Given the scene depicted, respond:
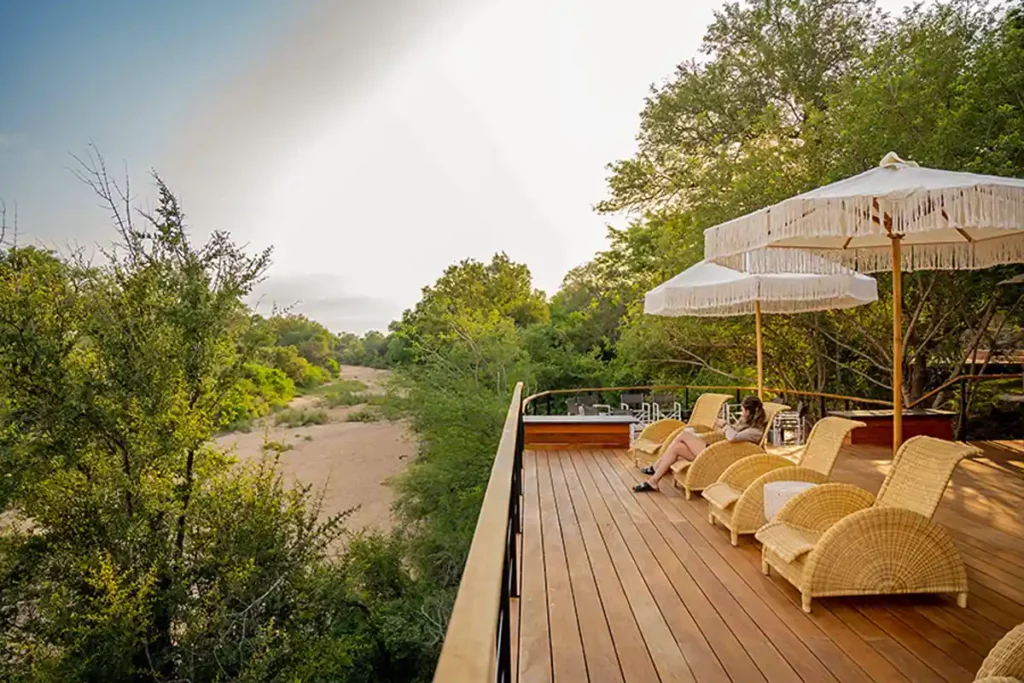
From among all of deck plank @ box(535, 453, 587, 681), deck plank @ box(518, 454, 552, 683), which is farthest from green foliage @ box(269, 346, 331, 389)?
deck plank @ box(535, 453, 587, 681)

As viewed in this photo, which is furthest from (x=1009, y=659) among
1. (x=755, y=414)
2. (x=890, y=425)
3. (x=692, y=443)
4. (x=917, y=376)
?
(x=917, y=376)

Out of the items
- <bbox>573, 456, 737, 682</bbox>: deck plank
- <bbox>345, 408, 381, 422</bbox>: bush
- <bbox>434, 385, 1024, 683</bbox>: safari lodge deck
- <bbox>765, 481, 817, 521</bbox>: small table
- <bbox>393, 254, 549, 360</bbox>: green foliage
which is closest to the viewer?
<bbox>434, 385, 1024, 683</bbox>: safari lodge deck

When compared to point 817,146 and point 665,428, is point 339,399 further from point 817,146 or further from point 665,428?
point 665,428

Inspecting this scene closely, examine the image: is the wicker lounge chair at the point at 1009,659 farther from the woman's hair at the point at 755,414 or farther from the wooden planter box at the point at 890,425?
the wooden planter box at the point at 890,425

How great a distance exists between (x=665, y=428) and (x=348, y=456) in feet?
96.3

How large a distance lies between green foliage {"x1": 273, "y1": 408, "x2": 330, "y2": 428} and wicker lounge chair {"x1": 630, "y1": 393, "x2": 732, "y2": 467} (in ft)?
116

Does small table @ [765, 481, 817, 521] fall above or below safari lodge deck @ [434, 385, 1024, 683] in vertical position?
above

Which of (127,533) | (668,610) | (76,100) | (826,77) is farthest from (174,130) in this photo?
(668,610)

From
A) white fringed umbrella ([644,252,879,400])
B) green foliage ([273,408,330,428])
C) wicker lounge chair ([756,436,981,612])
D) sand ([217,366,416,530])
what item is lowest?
sand ([217,366,416,530])

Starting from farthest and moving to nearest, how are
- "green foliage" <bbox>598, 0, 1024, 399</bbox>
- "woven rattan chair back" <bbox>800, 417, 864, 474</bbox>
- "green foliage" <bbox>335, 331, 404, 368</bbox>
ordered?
"green foliage" <bbox>335, 331, 404, 368</bbox> → "green foliage" <bbox>598, 0, 1024, 399</bbox> → "woven rattan chair back" <bbox>800, 417, 864, 474</bbox>

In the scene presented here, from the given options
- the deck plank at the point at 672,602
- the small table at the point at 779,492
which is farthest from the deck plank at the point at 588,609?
the small table at the point at 779,492

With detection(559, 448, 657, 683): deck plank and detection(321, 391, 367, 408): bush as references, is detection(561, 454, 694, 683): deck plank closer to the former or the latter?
detection(559, 448, 657, 683): deck plank

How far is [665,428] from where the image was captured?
285 inches

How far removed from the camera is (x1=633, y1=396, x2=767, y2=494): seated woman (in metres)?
5.64
